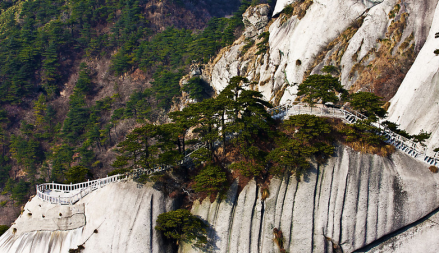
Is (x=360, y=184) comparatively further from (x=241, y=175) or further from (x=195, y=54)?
(x=195, y=54)

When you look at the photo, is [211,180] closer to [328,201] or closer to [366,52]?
[328,201]

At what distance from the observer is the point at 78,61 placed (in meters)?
112

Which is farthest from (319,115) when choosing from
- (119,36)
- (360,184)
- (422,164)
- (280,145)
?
(119,36)

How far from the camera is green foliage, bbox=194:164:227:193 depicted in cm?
3406

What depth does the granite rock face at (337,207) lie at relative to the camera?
3222cm

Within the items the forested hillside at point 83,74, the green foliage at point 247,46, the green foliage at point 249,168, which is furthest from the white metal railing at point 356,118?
the forested hillside at point 83,74

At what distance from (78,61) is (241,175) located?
9127 centimetres

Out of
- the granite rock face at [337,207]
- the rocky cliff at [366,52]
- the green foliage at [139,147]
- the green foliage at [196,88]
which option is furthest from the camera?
the green foliage at [196,88]

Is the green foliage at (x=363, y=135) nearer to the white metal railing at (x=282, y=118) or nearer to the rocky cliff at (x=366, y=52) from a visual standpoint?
the white metal railing at (x=282, y=118)

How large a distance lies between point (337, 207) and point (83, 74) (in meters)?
87.6

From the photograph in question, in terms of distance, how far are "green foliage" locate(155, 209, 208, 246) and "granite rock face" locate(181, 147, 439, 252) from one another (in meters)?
0.92

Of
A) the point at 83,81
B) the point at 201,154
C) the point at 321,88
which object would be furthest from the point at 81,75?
the point at 321,88

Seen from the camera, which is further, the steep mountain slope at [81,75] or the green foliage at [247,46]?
the steep mountain slope at [81,75]

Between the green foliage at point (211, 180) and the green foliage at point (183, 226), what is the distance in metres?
2.62
